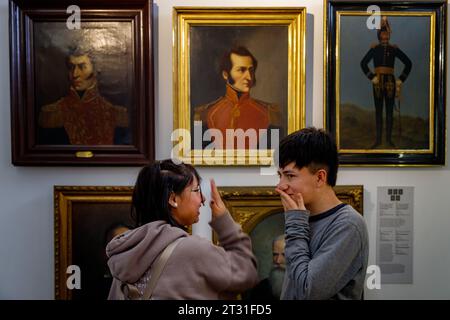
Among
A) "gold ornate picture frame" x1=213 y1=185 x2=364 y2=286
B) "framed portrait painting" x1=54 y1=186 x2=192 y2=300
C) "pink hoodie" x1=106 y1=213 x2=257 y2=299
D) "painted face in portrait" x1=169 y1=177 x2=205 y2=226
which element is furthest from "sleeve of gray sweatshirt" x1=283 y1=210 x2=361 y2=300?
"framed portrait painting" x1=54 y1=186 x2=192 y2=300

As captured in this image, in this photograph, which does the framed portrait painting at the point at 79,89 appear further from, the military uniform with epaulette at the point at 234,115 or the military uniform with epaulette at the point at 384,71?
the military uniform with epaulette at the point at 384,71

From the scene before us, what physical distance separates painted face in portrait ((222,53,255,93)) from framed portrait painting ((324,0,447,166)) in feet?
1.25

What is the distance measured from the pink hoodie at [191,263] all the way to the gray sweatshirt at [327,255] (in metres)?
0.14

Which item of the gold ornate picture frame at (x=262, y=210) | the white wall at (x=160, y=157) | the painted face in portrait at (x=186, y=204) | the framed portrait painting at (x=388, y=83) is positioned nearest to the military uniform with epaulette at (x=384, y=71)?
the framed portrait painting at (x=388, y=83)

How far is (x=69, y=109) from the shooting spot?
7.79ft

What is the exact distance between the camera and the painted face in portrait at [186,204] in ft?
4.06

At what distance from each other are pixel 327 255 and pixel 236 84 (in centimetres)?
138

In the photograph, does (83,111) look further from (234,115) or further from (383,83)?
(383,83)

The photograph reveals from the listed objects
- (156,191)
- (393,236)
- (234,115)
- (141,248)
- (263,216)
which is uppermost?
(234,115)

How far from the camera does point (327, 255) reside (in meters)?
1.17

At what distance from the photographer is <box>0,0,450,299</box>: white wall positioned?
7.80 feet

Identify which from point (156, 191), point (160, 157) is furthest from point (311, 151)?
point (160, 157)
